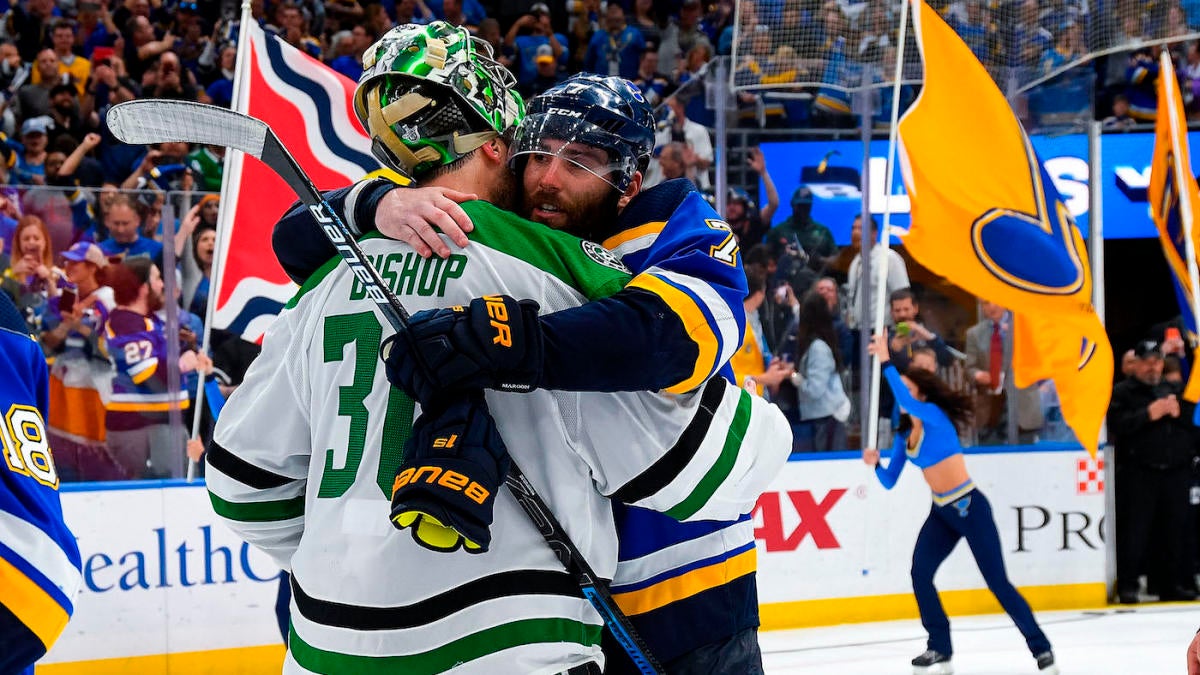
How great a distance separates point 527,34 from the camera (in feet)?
35.2

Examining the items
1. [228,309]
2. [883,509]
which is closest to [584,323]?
[228,309]

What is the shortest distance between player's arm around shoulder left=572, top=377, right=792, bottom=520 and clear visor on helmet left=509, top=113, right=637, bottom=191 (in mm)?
383

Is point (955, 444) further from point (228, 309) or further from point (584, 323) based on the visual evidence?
point (584, 323)

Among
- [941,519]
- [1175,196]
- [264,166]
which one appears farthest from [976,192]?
[264,166]

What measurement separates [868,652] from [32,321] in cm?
426

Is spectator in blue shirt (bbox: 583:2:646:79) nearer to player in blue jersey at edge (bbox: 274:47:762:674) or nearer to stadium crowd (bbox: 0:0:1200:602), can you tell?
stadium crowd (bbox: 0:0:1200:602)

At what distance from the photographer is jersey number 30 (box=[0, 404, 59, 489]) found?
1.80 metres

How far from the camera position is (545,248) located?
1.57 m

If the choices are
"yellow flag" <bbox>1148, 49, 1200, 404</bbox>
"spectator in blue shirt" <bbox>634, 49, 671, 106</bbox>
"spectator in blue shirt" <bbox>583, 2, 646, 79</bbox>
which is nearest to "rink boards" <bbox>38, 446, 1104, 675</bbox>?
"yellow flag" <bbox>1148, 49, 1200, 404</bbox>

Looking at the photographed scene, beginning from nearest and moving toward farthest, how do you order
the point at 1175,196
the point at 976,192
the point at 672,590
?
the point at 672,590, the point at 976,192, the point at 1175,196

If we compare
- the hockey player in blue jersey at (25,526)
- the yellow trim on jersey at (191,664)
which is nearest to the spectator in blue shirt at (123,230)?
the yellow trim on jersey at (191,664)

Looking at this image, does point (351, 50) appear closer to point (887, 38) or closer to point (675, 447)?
point (887, 38)

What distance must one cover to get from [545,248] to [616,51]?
30.3 ft

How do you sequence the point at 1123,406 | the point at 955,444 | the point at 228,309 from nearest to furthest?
the point at 228,309
the point at 955,444
the point at 1123,406
